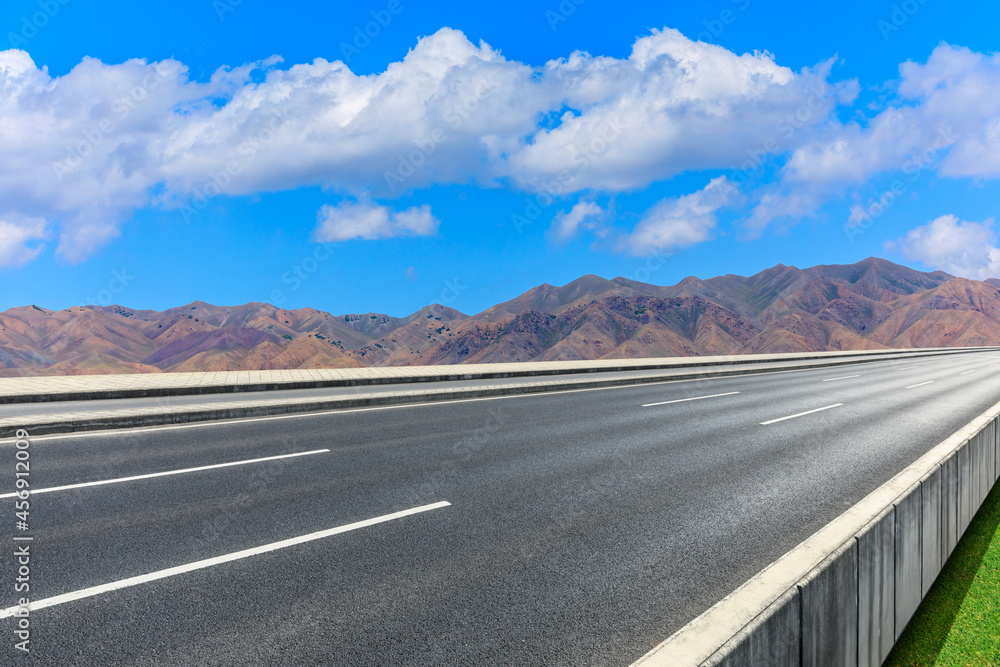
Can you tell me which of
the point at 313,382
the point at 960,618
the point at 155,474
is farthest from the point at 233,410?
the point at 960,618

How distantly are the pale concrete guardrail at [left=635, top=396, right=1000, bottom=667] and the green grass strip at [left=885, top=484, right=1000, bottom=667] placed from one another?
0.17 meters

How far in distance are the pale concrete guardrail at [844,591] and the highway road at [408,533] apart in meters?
0.64

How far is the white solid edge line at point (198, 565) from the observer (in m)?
3.75

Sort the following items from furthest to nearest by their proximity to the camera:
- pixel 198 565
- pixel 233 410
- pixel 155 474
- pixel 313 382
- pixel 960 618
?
pixel 313 382
pixel 233 410
pixel 155 474
pixel 960 618
pixel 198 565

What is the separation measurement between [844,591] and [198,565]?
4439mm

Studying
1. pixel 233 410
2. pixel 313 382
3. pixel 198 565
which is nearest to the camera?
pixel 198 565

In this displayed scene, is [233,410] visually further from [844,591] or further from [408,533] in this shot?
[844,591]

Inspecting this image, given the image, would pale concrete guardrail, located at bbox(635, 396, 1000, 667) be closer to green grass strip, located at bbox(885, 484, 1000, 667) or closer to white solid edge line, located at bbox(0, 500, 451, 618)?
green grass strip, located at bbox(885, 484, 1000, 667)

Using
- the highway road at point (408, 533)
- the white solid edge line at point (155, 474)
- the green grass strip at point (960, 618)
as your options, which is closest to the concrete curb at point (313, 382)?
the highway road at point (408, 533)

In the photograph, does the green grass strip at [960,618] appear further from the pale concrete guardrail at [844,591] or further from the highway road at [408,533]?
the highway road at [408,533]

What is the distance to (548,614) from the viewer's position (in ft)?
11.9

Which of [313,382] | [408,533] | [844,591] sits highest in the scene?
[313,382]

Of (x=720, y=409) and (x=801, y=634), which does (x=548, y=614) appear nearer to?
(x=801, y=634)

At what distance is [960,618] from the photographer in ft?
14.6
